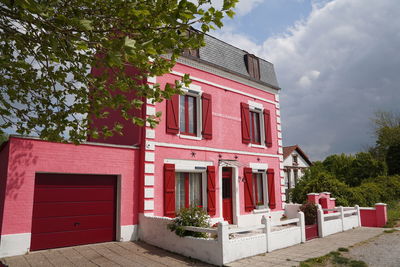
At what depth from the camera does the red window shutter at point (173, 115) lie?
10.4m

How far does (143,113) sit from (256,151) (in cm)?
591

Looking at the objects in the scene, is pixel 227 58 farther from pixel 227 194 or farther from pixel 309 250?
pixel 309 250

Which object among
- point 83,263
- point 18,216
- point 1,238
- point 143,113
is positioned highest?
point 143,113

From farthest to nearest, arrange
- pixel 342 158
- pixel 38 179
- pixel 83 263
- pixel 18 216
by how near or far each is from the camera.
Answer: pixel 342 158 → pixel 38 179 → pixel 18 216 → pixel 83 263

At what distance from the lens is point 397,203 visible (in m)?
18.1

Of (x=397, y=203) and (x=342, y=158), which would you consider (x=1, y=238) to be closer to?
(x=397, y=203)

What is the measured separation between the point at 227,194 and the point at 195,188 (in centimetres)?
170

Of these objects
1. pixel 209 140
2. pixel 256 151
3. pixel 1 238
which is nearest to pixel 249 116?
pixel 256 151

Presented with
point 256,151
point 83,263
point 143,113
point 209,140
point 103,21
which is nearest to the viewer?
point 103,21

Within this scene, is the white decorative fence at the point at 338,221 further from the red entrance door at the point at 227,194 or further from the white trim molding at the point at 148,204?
the white trim molding at the point at 148,204

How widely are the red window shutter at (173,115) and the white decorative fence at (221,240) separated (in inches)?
124

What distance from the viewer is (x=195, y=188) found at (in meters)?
11.0

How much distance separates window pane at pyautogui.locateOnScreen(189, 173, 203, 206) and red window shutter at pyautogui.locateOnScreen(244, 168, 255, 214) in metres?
2.33

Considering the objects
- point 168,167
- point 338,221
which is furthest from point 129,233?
point 338,221
